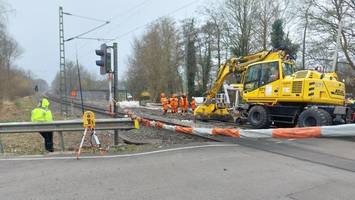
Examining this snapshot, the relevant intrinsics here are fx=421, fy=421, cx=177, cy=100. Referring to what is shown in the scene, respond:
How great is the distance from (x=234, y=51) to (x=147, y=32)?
1549 centimetres

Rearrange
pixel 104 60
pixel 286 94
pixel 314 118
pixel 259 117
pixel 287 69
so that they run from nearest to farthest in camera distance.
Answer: pixel 104 60, pixel 314 118, pixel 286 94, pixel 287 69, pixel 259 117

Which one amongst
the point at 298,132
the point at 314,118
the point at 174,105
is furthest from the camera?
the point at 174,105

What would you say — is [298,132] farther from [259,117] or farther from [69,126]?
[259,117]

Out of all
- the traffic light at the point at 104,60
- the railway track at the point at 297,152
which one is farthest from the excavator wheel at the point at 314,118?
the traffic light at the point at 104,60

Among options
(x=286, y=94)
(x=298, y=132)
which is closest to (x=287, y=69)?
(x=286, y=94)

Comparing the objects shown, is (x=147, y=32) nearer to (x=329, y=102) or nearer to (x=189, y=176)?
(x=329, y=102)

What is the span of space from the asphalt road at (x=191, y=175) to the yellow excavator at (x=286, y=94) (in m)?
4.36

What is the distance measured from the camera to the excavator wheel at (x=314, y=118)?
46.6 ft

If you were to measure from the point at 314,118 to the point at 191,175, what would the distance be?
832 centimetres

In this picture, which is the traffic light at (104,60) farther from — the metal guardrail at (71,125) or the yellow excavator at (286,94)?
the yellow excavator at (286,94)

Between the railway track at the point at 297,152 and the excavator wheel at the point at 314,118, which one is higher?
the excavator wheel at the point at 314,118

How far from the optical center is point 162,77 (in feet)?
204

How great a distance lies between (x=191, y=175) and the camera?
761 cm

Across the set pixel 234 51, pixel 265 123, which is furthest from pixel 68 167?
pixel 234 51
